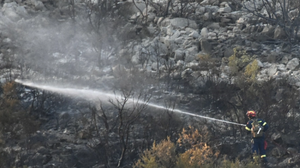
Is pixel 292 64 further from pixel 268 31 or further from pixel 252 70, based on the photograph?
pixel 268 31

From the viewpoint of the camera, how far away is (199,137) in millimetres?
8891

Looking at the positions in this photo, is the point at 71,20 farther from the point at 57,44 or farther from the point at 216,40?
the point at 216,40

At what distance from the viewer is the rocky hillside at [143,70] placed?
31.4 feet

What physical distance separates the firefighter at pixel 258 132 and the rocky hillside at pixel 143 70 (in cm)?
37

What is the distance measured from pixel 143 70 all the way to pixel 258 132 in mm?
6268

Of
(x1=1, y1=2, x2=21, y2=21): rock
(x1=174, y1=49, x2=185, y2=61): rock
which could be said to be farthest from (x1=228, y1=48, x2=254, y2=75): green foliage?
(x1=1, y1=2, x2=21, y2=21): rock

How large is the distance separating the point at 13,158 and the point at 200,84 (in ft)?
20.5

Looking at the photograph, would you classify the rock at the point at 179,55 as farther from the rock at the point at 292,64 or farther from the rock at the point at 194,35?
the rock at the point at 292,64

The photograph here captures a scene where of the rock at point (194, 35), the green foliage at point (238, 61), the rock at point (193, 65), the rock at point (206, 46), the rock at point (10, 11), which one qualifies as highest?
the rock at point (10, 11)

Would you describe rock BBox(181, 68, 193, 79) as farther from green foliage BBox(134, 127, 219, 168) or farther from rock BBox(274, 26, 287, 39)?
green foliage BBox(134, 127, 219, 168)

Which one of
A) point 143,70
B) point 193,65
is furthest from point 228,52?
point 143,70

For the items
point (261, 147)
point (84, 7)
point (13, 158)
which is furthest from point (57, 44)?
point (261, 147)

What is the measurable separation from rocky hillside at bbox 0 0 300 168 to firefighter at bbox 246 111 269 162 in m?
0.37

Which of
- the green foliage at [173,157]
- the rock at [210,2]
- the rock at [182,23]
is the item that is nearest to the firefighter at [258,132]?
the green foliage at [173,157]
